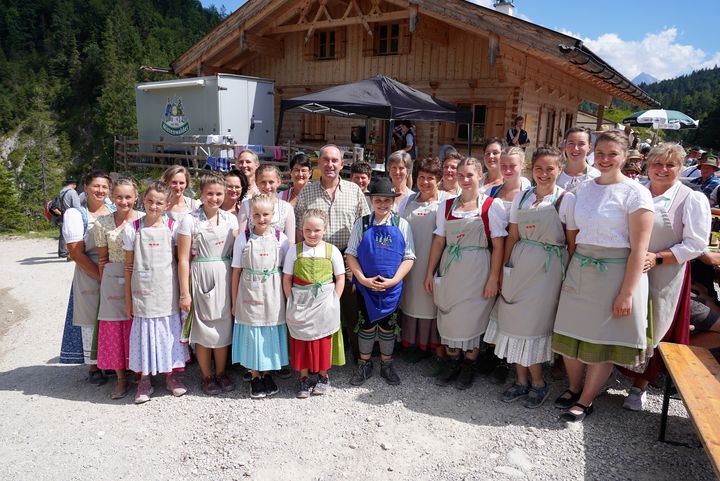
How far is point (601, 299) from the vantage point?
3041 mm

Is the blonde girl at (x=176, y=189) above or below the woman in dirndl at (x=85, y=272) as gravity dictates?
above

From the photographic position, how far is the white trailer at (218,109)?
13.3 metres

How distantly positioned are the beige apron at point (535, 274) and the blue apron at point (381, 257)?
0.83 metres

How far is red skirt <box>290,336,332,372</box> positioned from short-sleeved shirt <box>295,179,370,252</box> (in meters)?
0.81

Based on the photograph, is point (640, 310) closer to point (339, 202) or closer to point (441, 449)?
point (441, 449)

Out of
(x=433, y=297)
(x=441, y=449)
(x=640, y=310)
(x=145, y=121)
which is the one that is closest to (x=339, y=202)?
(x=433, y=297)

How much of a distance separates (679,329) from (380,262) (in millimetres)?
2181

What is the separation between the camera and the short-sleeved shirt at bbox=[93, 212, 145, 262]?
11.6 ft

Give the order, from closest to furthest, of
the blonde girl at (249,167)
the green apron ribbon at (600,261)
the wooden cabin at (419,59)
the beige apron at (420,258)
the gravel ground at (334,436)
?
1. the gravel ground at (334,436)
2. the green apron ribbon at (600,261)
3. the beige apron at (420,258)
4. the blonde girl at (249,167)
5. the wooden cabin at (419,59)

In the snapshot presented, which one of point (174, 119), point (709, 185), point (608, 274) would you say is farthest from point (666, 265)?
point (174, 119)

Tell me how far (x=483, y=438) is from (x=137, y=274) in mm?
2712

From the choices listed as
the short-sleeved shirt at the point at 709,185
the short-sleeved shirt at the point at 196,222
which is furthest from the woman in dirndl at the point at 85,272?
the short-sleeved shirt at the point at 709,185

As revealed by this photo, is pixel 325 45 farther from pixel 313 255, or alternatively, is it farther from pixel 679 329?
pixel 679 329

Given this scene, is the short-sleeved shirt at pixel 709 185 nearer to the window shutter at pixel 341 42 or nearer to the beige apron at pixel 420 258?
the beige apron at pixel 420 258
